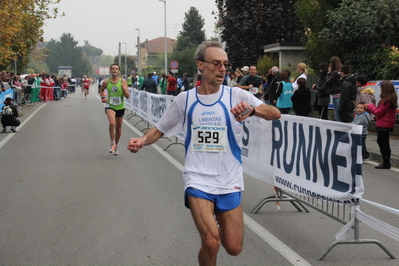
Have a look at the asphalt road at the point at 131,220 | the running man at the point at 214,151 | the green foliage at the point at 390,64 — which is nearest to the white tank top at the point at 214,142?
the running man at the point at 214,151

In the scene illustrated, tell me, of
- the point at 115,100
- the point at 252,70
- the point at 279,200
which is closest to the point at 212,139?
the point at 279,200

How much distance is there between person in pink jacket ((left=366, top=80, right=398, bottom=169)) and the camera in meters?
10.9

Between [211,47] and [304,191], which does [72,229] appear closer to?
[304,191]

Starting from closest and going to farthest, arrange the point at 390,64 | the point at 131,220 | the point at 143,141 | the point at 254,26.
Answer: the point at 143,141
the point at 131,220
the point at 390,64
the point at 254,26

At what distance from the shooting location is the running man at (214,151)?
13.2 feet

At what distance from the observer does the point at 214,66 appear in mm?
4230

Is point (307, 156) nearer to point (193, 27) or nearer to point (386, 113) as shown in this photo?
point (386, 113)

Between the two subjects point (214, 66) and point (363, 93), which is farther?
point (363, 93)

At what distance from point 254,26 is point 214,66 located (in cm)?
3144

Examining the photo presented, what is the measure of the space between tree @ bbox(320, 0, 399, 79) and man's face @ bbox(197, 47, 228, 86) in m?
15.4

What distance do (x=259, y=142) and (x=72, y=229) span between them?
8.98 feet

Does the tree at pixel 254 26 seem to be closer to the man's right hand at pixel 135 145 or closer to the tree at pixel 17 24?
the tree at pixel 17 24

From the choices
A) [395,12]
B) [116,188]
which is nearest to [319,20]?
[395,12]

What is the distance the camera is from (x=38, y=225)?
21.7 feet
